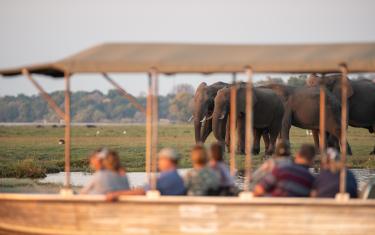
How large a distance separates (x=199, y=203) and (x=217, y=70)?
1689 millimetres

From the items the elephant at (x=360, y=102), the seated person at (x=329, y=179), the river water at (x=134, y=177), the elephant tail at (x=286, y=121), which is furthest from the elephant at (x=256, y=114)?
the seated person at (x=329, y=179)

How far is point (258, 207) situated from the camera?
15438 mm

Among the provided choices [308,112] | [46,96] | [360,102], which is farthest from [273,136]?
[46,96]

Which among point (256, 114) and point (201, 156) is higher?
point (256, 114)

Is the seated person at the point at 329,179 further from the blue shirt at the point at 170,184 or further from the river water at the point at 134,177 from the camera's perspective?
the river water at the point at 134,177

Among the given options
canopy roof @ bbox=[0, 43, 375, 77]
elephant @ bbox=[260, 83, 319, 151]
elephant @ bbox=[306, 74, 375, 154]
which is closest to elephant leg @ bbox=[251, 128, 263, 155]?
elephant @ bbox=[260, 83, 319, 151]

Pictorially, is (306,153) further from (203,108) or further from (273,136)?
(273,136)

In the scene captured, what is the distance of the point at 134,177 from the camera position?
95.8 feet

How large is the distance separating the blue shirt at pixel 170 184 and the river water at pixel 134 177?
9.85 meters

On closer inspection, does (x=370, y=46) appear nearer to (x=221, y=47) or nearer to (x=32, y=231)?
(x=221, y=47)

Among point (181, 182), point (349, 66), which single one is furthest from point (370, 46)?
point (181, 182)

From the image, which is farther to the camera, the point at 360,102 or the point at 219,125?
the point at 360,102

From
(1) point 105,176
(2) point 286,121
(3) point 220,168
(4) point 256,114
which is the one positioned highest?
(4) point 256,114

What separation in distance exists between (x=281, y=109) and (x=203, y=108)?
2286 mm
